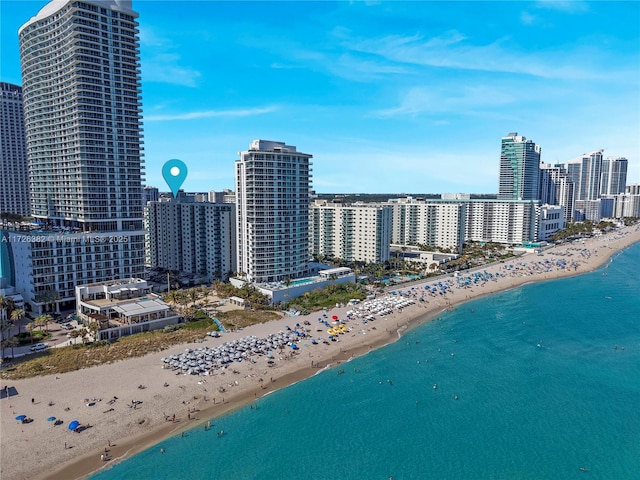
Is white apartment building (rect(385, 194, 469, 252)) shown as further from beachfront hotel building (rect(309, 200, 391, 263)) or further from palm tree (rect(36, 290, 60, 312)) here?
palm tree (rect(36, 290, 60, 312))

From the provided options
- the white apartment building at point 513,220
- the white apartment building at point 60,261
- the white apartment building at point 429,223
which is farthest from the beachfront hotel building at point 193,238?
the white apartment building at point 513,220

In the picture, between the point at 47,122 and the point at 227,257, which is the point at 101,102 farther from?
the point at 227,257

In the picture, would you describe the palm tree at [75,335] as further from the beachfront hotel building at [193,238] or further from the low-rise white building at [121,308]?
the beachfront hotel building at [193,238]

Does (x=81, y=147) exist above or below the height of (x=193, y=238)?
above

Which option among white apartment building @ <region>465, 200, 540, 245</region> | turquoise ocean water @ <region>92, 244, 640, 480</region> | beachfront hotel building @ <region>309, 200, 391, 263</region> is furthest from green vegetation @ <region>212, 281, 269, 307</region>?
white apartment building @ <region>465, 200, 540, 245</region>

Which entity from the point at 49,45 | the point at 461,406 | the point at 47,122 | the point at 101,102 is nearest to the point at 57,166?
the point at 47,122

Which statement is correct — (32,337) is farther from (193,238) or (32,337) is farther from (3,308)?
(193,238)

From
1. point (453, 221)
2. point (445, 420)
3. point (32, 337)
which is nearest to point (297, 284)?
point (32, 337)

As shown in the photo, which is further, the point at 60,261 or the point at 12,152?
the point at 12,152
